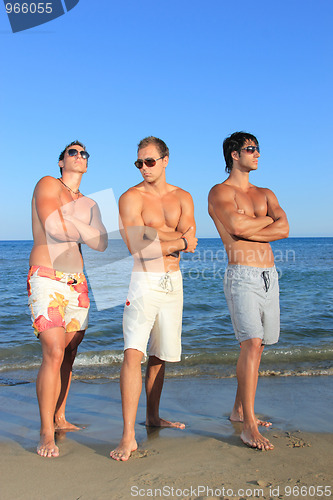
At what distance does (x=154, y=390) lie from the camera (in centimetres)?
394

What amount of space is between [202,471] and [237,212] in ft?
6.74

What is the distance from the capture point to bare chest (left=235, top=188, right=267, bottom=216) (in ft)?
13.2

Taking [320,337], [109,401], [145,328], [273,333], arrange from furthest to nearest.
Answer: [320,337] → [109,401] → [273,333] → [145,328]

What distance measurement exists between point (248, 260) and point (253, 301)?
362mm

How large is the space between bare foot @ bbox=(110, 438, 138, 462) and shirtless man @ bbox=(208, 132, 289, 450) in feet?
2.90

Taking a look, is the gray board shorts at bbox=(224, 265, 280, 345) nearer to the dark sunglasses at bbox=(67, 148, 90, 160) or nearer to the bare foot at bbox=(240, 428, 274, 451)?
the bare foot at bbox=(240, 428, 274, 451)

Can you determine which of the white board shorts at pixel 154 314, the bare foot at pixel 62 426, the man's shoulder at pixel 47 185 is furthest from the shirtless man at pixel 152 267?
the bare foot at pixel 62 426

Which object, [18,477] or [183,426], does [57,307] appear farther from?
[183,426]

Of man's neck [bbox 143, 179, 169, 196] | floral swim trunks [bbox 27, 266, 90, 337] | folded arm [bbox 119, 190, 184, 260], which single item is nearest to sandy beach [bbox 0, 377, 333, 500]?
floral swim trunks [bbox 27, 266, 90, 337]

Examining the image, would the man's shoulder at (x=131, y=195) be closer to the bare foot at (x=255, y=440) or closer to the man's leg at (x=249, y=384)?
the man's leg at (x=249, y=384)

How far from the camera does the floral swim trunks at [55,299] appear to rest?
3545mm

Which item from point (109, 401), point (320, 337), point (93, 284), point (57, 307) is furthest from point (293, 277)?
point (57, 307)

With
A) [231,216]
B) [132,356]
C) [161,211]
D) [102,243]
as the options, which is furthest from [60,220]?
[231,216]

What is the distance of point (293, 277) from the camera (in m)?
21.1
